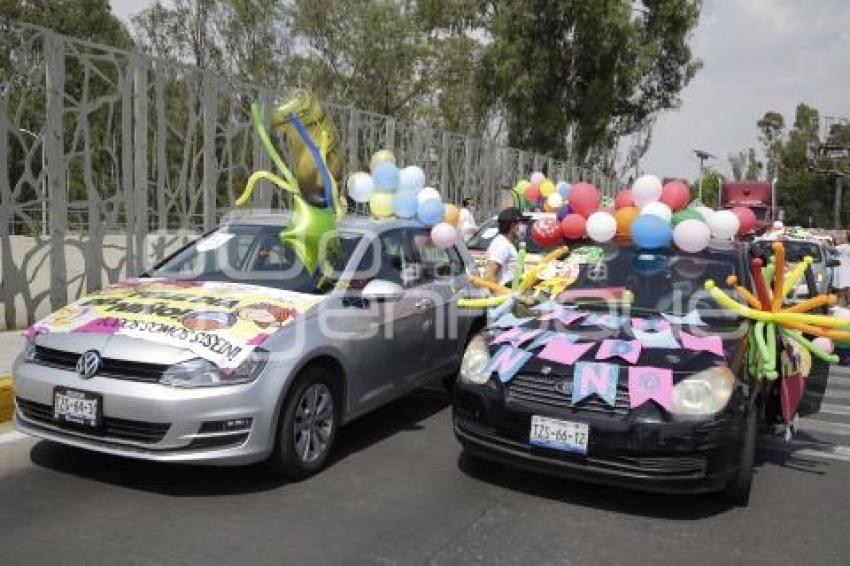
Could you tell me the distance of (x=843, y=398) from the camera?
338 inches

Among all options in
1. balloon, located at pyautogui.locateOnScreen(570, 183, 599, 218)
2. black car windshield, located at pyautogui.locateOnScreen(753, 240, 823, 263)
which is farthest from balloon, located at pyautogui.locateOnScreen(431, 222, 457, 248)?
black car windshield, located at pyautogui.locateOnScreen(753, 240, 823, 263)

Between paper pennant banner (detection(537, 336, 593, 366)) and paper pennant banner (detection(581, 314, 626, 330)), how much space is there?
34cm

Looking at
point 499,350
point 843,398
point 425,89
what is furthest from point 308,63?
point 499,350

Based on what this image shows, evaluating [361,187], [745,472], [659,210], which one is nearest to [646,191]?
[659,210]

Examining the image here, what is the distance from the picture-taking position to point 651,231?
5770 mm

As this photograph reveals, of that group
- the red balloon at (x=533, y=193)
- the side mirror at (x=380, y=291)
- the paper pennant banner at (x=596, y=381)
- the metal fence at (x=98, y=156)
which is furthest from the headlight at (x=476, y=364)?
the red balloon at (x=533, y=193)

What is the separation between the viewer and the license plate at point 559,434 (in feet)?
14.9

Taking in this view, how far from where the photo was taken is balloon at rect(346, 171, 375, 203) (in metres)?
7.67

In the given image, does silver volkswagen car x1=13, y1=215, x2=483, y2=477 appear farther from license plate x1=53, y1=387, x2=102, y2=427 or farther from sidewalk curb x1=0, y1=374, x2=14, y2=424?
sidewalk curb x1=0, y1=374, x2=14, y2=424

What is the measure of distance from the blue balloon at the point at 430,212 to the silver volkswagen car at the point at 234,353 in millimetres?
791

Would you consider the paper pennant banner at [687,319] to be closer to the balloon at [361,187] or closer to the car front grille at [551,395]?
the car front grille at [551,395]

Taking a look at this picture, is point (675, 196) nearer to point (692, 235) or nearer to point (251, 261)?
point (692, 235)

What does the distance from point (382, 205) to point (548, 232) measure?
171 cm

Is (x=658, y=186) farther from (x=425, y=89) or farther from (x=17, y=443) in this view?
(x=425, y=89)
